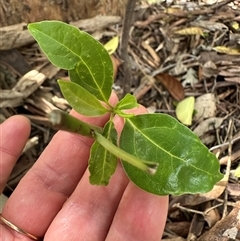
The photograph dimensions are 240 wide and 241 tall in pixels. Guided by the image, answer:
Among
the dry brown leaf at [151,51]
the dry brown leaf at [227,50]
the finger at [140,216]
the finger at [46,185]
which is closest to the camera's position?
the finger at [140,216]

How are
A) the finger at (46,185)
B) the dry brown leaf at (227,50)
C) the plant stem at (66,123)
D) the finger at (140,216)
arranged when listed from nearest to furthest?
the plant stem at (66,123), the finger at (140,216), the finger at (46,185), the dry brown leaf at (227,50)

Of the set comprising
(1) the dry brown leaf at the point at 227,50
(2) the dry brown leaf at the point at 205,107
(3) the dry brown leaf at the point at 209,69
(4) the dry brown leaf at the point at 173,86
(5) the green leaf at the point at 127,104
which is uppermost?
(5) the green leaf at the point at 127,104

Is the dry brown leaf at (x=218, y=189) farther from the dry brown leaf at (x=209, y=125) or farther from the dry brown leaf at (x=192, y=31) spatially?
the dry brown leaf at (x=192, y=31)

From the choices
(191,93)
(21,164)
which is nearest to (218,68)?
(191,93)

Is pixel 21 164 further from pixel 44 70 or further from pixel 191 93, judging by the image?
pixel 191 93

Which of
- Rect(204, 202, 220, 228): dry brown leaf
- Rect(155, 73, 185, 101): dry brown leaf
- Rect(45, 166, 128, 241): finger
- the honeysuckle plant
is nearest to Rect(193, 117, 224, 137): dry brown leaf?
Rect(155, 73, 185, 101): dry brown leaf

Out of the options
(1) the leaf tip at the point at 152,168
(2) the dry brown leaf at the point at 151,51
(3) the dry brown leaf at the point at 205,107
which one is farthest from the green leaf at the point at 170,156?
(2) the dry brown leaf at the point at 151,51
